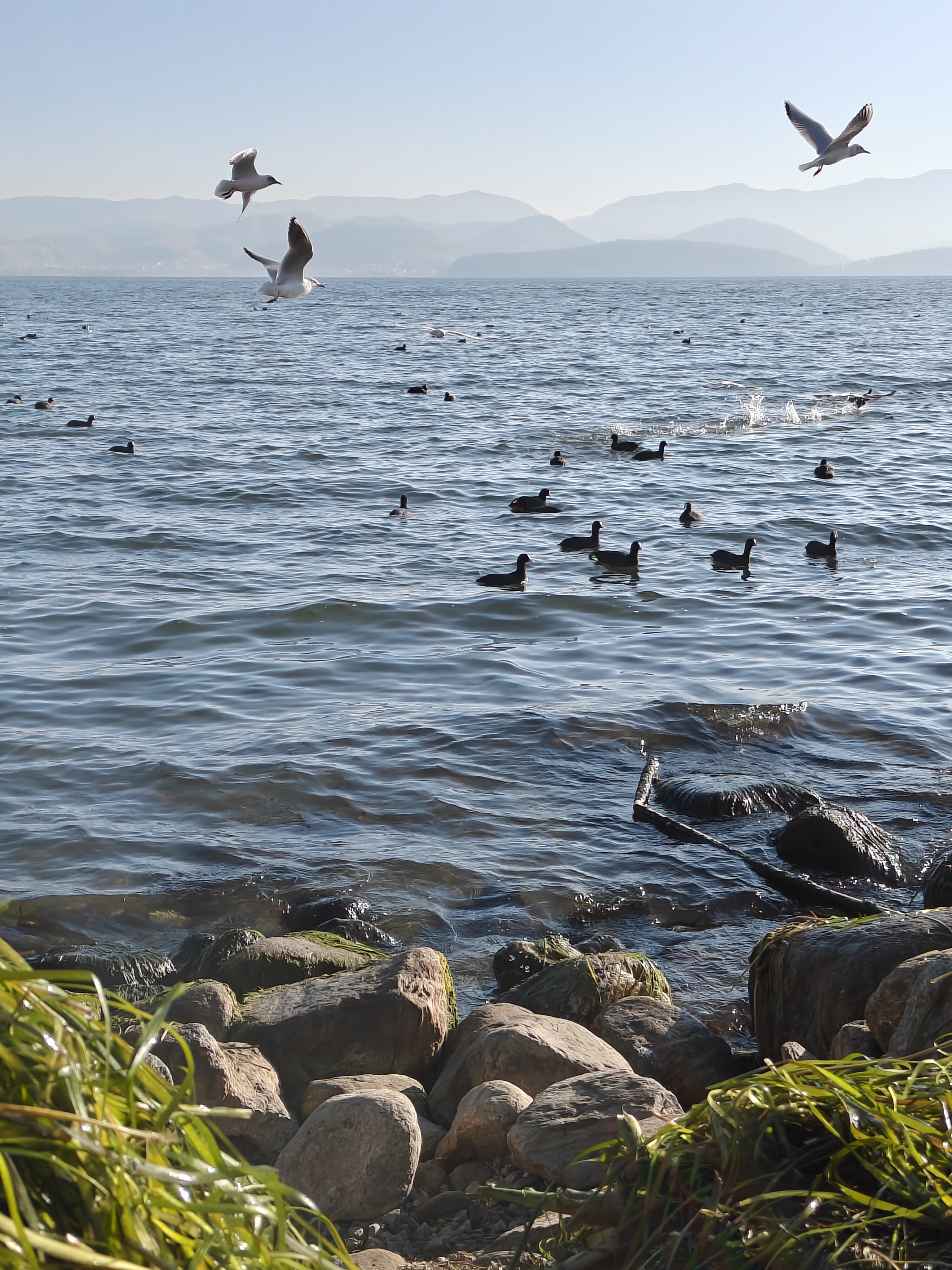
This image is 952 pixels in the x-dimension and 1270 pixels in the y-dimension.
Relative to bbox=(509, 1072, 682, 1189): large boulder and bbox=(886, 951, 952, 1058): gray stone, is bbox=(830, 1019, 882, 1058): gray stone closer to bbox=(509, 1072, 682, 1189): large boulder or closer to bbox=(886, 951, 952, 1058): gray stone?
bbox=(886, 951, 952, 1058): gray stone

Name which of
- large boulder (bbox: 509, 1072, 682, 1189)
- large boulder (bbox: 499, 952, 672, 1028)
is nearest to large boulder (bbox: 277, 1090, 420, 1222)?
large boulder (bbox: 509, 1072, 682, 1189)

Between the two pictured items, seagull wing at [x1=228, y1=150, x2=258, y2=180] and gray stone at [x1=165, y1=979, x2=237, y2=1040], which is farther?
seagull wing at [x1=228, y1=150, x2=258, y2=180]

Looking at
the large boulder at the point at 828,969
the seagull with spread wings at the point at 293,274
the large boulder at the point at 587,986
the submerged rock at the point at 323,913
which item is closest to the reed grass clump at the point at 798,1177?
the large boulder at the point at 828,969

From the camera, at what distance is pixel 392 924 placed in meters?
7.27

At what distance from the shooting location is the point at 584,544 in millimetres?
17562

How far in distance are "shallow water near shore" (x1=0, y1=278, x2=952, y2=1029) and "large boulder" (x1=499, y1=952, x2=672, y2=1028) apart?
1.29 ft

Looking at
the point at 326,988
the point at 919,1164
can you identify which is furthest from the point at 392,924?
the point at 919,1164

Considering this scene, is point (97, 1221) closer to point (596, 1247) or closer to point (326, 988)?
point (596, 1247)

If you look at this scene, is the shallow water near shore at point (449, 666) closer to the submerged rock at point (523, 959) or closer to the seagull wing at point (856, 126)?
the submerged rock at point (523, 959)

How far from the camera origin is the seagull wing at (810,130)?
699 inches

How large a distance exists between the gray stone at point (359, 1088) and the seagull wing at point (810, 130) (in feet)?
53.3

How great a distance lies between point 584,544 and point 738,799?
9.32 m

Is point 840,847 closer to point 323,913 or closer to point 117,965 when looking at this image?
point 323,913

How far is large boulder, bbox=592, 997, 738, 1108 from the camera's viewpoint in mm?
5000
